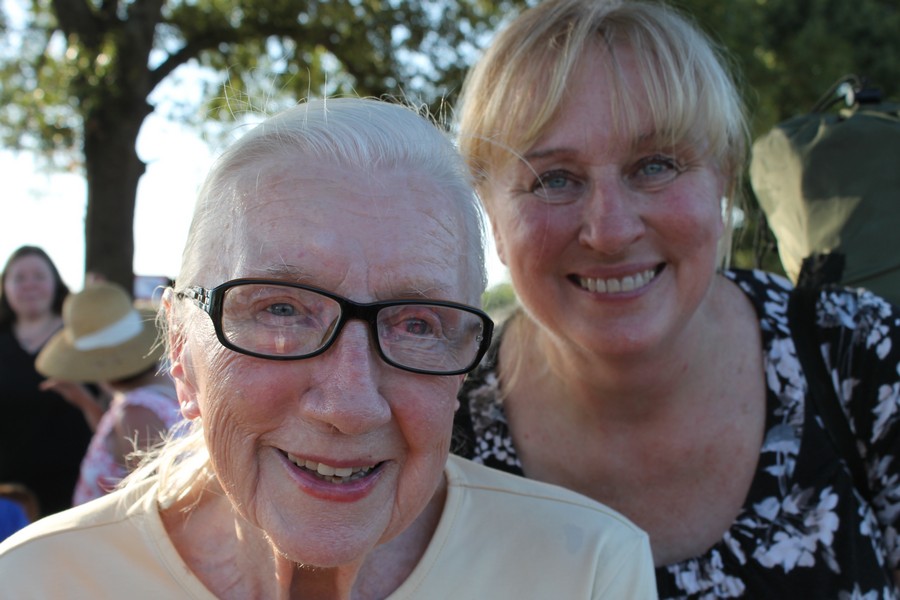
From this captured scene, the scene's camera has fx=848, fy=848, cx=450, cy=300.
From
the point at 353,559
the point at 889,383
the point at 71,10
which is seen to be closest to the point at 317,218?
the point at 353,559

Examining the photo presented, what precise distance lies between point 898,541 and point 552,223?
114 centimetres

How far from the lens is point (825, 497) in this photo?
6.85ft

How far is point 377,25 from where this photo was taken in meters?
10.9

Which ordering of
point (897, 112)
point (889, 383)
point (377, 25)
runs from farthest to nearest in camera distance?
1. point (377, 25)
2. point (897, 112)
3. point (889, 383)

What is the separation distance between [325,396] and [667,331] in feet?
3.46

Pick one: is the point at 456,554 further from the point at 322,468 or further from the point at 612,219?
the point at 612,219

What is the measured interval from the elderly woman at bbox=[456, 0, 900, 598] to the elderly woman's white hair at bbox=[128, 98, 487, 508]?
1.50 feet

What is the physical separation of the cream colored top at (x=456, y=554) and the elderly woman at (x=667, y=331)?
39cm

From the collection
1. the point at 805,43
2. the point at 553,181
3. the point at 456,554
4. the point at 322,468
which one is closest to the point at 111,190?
the point at 553,181

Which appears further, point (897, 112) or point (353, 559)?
point (897, 112)

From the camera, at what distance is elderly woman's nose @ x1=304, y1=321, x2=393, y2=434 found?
1.41 meters

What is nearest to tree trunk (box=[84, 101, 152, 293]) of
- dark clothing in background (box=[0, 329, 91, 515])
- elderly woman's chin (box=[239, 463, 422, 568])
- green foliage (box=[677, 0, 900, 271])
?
dark clothing in background (box=[0, 329, 91, 515])

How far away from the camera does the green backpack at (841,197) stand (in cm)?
245

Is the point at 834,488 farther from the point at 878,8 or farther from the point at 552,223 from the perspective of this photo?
the point at 878,8
